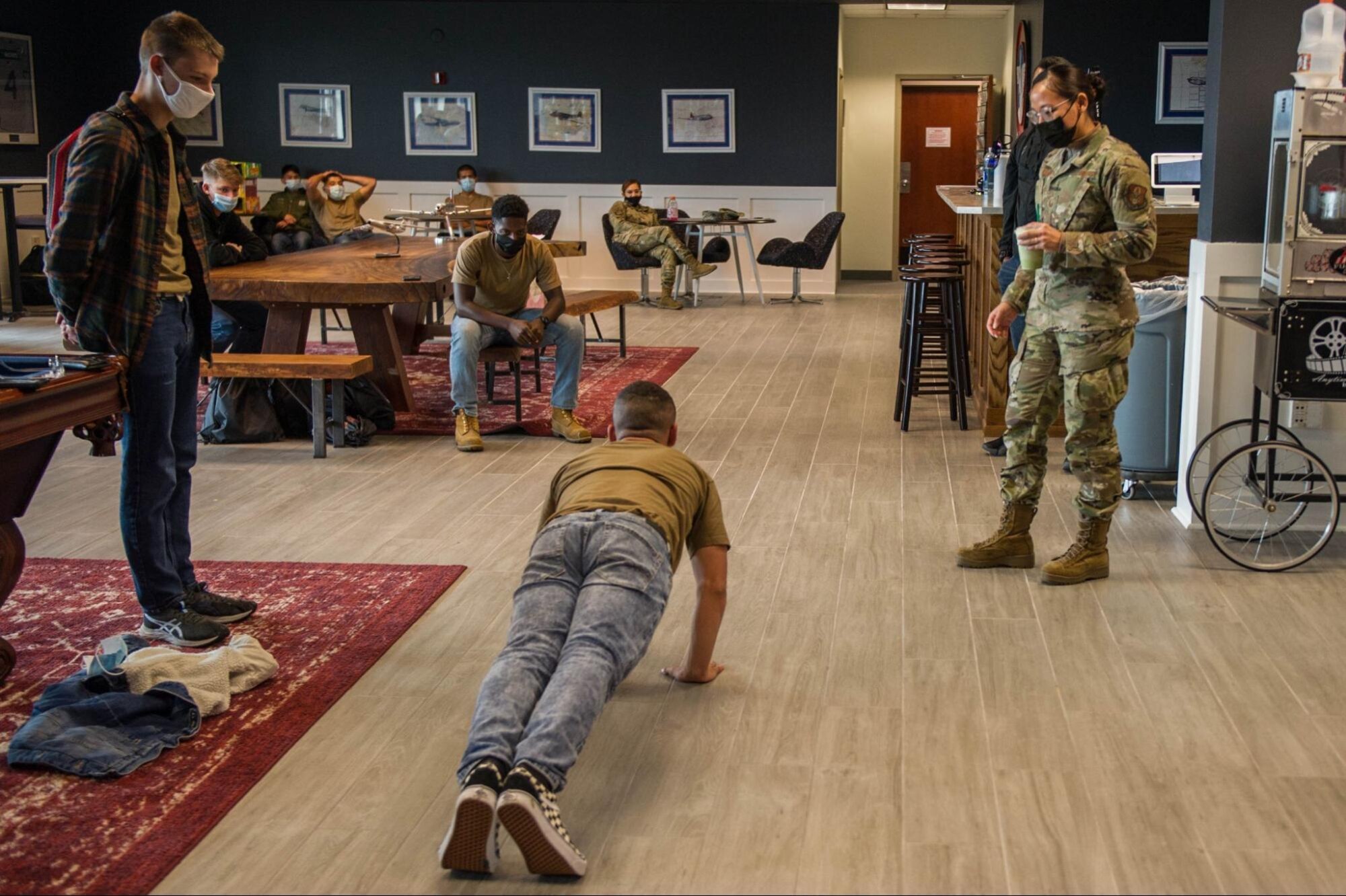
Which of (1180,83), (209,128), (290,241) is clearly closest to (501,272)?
(290,241)

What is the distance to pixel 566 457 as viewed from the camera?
608 centimetres

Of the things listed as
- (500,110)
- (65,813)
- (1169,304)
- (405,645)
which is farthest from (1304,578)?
(500,110)

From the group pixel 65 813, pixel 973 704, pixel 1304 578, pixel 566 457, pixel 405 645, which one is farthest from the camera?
pixel 566 457

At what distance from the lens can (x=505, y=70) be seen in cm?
1359

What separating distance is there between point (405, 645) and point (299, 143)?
36.7 feet

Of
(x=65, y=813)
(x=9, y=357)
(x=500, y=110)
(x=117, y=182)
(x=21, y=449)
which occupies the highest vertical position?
(x=500, y=110)

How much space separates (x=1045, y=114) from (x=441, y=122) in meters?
10.5

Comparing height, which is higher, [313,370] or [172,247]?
[172,247]

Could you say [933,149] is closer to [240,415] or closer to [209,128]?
[209,128]

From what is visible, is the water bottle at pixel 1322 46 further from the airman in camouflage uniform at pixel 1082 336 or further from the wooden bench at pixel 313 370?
the wooden bench at pixel 313 370

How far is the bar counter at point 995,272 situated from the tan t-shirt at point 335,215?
6480 millimetres

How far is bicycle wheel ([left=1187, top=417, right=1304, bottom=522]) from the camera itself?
176 inches

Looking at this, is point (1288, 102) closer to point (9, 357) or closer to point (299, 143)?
point (9, 357)

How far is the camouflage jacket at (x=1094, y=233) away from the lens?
3.93 metres
